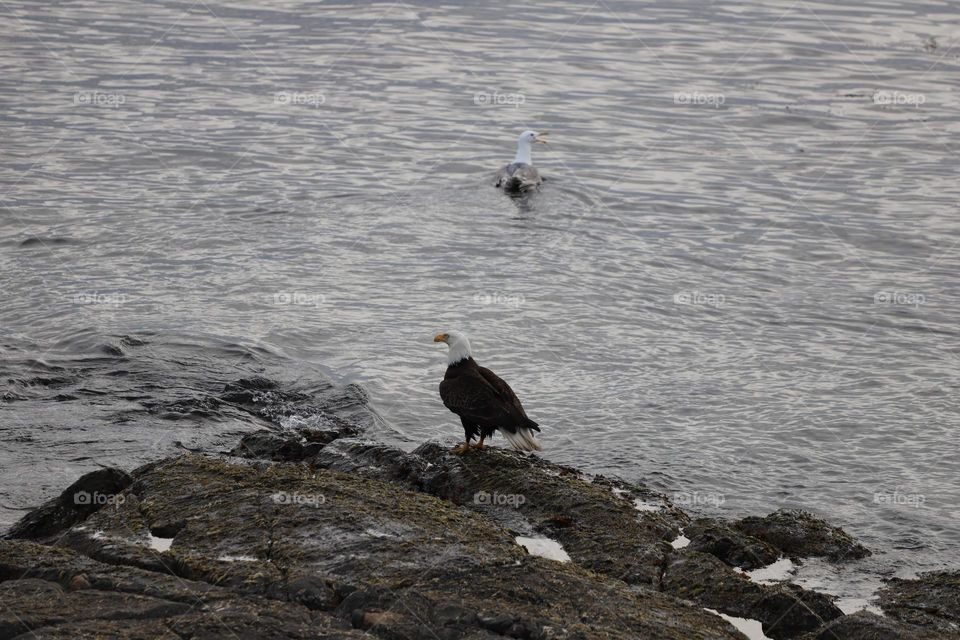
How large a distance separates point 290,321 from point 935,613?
28.7ft

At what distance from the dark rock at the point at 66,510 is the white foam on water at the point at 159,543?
71 cm

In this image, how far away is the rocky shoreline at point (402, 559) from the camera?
232 inches

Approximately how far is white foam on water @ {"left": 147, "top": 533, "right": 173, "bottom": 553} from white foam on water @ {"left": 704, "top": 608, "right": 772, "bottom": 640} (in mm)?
3261

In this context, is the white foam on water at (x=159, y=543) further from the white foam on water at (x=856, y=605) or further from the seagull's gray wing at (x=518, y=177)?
the seagull's gray wing at (x=518, y=177)

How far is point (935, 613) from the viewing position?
7215 mm

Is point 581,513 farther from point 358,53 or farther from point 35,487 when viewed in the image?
point 358,53

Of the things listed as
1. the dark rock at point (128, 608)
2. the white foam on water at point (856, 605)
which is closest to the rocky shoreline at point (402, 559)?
the dark rock at point (128, 608)

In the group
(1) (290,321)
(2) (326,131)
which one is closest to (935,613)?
(1) (290,321)

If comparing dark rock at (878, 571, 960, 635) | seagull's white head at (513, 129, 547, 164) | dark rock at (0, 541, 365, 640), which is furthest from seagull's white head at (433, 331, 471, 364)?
seagull's white head at (513, 129, 547, 164)

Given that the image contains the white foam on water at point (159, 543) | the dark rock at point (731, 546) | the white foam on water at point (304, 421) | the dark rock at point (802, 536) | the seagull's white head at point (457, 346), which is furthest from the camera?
the white foam on water at point (304, 421)

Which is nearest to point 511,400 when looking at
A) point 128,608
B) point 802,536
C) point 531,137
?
point 802,536

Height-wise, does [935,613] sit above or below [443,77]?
below

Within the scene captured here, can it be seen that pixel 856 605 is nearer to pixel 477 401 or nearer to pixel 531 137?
pixel 477 401

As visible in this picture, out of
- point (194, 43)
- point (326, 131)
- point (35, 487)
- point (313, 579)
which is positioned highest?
point (194, 43)
